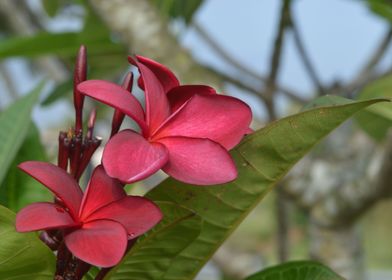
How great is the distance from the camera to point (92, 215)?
15.6 inches

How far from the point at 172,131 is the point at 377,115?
0.22 m

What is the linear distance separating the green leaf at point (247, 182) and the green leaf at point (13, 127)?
0.16 metres

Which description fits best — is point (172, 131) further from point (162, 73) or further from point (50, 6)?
point (50, 6)

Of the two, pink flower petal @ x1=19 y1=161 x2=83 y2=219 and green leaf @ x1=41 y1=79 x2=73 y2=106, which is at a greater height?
green leaf @ x1=41 y1=79 x2=73 y2=106

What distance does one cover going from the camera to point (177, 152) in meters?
0.39

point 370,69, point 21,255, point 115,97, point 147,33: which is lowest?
point 21,255

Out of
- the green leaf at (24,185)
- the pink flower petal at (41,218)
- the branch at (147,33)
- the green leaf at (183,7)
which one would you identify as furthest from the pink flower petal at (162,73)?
the green leaf at (183,7)

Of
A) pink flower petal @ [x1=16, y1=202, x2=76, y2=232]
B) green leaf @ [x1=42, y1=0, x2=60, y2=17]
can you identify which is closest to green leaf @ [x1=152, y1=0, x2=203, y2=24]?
green leaf @ [x1=42, y1=0, x2=60, y2=17]

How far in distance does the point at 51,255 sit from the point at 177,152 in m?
0.10

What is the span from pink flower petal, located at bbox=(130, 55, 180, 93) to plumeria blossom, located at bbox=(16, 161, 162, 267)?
0.07m

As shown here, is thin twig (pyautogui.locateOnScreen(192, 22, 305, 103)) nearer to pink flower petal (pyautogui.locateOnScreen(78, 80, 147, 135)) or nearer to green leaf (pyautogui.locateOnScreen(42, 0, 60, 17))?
green leaf (pyautogui.locateOnScreen(42, 0, 60, 17))

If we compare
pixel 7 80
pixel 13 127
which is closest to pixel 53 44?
pixel 13 127

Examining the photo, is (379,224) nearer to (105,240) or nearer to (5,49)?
(5,49)

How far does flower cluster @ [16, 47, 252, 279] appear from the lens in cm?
37
